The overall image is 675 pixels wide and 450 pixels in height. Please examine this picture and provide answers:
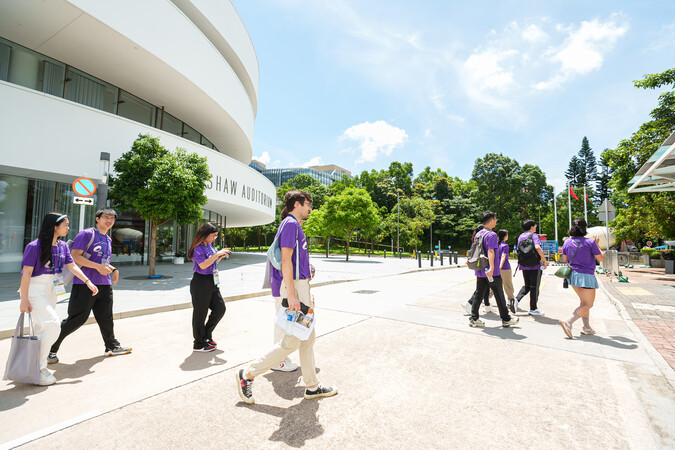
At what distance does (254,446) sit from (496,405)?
2014mm

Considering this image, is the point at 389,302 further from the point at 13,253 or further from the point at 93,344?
the point at 13,253

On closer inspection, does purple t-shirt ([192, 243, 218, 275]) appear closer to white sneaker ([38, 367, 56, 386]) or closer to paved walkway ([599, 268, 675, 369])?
white sneaker ([38, 367, 56, 386])

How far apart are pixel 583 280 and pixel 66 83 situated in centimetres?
1880

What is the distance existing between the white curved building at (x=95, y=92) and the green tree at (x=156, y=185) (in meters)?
1.54

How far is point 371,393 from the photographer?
3039 millimetres

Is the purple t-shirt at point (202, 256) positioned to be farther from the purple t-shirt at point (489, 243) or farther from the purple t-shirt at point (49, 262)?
the purple t-shirt at point (489, 243)

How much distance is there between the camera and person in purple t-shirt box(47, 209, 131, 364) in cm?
384

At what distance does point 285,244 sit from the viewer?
9.46 feet

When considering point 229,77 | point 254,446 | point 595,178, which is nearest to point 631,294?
point 254,446

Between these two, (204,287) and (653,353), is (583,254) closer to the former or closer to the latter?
(653,353)

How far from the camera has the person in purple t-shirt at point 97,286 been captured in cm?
384

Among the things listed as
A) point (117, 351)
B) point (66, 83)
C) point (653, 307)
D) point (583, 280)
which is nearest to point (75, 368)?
point (117, 351)

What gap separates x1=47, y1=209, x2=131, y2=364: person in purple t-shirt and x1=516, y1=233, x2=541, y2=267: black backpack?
6.93 metres

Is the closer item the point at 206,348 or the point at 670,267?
the point at 206,348
